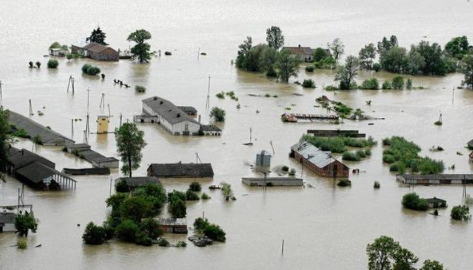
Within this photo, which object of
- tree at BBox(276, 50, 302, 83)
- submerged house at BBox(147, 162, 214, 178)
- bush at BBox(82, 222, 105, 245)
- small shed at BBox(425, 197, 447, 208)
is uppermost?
tree at BBox(276, 50, 302, 83)

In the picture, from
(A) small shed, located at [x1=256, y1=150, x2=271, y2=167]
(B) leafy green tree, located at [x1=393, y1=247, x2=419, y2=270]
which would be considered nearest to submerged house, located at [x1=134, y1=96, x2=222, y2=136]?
(A) small shed, located at [x1=256, y1=150, x2=271, y2=167]

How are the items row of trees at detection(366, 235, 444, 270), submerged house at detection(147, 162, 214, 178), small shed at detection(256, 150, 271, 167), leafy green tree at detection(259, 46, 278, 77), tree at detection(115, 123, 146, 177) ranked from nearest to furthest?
row of trees at detection(366, 235, 444, 270) → tree at detection(115, 123, 146, 177) → submerged house at detection(147, 162, 214, 178) → small shed at detection(256, 150, 271, 167) → leafy green tree at detection(259, 46, 278, 77)

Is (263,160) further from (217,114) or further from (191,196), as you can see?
(217,114)

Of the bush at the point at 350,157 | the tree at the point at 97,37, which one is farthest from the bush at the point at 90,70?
the bush at the point at 350,157

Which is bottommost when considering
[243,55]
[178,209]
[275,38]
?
[178,209]

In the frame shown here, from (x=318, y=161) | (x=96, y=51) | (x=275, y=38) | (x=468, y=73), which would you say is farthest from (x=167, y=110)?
(x=275, y=38)

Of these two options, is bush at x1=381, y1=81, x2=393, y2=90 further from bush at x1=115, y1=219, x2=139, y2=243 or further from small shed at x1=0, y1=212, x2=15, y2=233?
small shed at x1=0, y1=212, x2=15, y2=233

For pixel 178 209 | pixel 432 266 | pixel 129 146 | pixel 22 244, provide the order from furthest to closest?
pixel 129 146 < pixel 178 209 < pixel 22 244 < pixel 432 266
